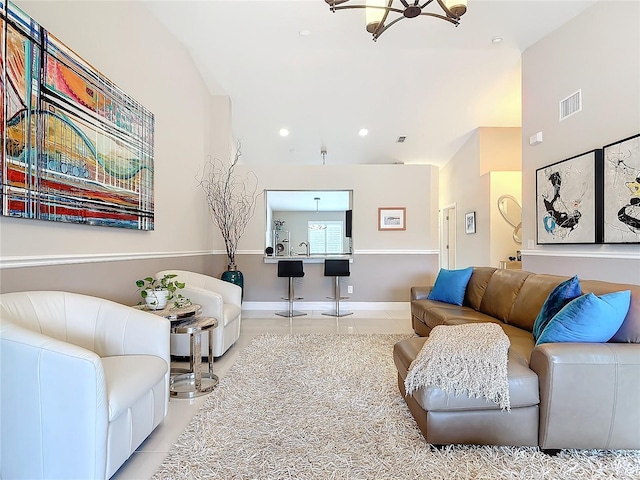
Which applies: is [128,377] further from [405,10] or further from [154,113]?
[405,10]

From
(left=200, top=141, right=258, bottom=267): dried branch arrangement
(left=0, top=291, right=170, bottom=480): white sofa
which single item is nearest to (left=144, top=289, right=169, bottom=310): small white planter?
(left=0, top=291, right=170, bottom=480): white sofa

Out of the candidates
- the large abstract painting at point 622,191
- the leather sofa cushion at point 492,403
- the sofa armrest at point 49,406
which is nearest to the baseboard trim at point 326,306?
the large abstract painting at point 622,191

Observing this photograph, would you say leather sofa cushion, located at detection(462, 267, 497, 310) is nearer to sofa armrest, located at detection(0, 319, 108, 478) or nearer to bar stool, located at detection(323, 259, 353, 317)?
bar stool, located at detection(323, 259, 353, 317)

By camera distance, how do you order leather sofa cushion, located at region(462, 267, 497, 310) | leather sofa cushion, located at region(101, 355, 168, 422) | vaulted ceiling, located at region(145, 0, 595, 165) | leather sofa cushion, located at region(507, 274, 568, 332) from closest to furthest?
leather sofa cushion, located at region(101, 355, 168, 422)
leather sofa cushion, located at region(507, 274, 568, 332)
leather sofa cushion, located at region(462, 267, 497, 310)
vaulted ceiling, located at region(145, 0, 595, 165)

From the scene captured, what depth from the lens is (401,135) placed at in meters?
6.35

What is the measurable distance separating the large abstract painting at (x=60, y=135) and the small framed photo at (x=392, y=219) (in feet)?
12.5

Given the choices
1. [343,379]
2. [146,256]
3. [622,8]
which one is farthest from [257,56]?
[343,379]

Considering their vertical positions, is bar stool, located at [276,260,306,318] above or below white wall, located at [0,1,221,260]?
below

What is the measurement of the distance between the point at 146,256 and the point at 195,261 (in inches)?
51.5

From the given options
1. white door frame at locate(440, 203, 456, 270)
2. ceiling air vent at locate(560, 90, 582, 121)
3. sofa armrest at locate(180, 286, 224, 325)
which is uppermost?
ceiling air vent at locate(560, 90, 582, 121)

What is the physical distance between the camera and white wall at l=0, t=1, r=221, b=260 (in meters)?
2.14

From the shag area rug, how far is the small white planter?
2.48ft

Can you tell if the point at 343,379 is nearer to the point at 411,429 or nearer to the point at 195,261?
the point at 411,429

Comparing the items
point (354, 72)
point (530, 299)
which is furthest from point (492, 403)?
point (354, 72)
